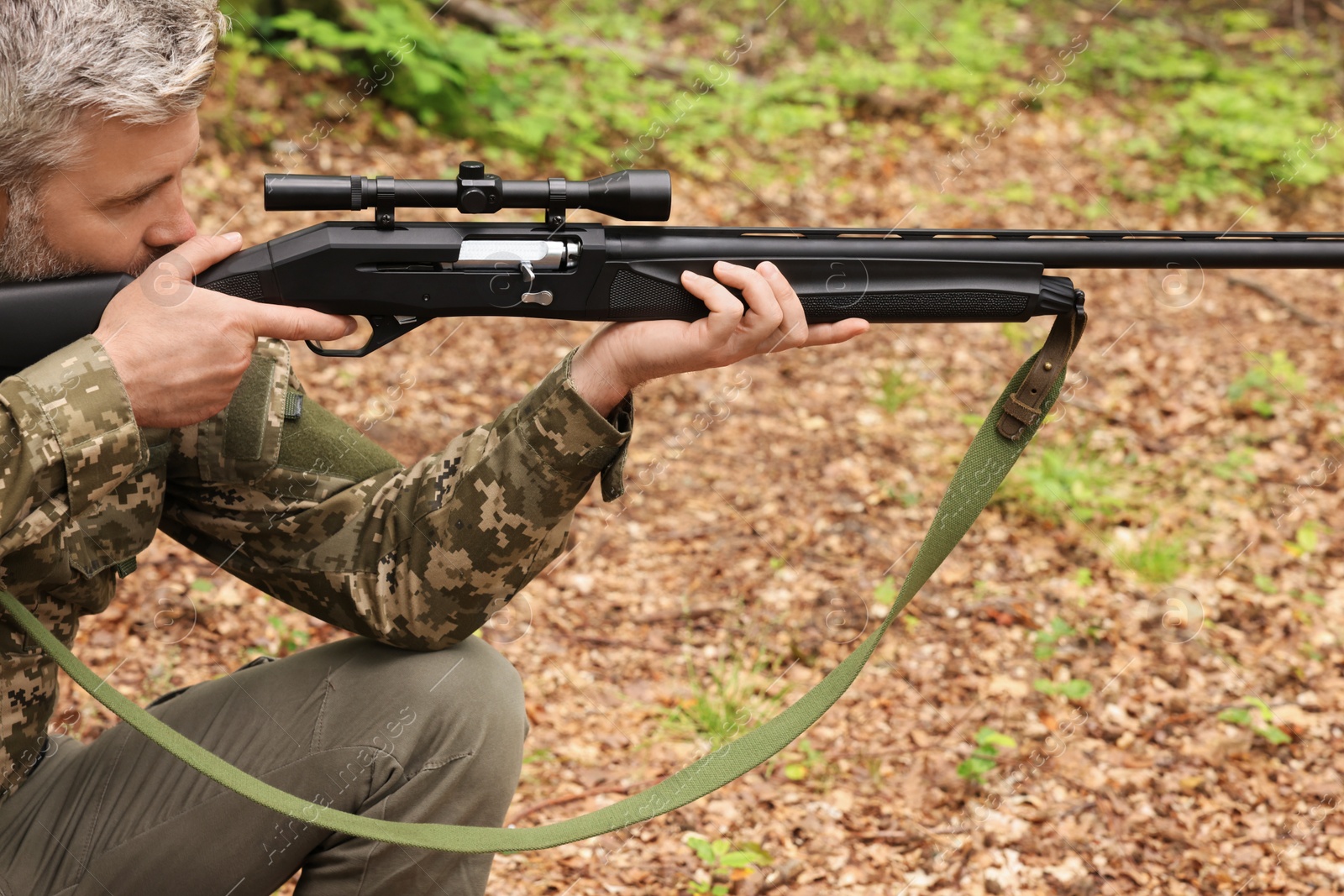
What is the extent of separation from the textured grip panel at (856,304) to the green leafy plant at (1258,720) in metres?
1.86

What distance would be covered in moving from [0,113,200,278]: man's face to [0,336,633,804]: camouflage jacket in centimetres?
26

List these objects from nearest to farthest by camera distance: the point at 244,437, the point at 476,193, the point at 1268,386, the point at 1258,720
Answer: the point at 476,193 → the point at 244,437 → the point at 1258,720 → the point at 1268,386

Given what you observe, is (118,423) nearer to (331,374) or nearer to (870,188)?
(331,374)

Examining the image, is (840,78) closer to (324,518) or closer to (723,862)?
(723,862)

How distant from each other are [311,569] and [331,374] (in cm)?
302

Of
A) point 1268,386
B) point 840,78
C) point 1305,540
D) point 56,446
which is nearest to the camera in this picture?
point 56,446

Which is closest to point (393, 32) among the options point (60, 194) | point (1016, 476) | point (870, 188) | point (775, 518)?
point (870, 188)

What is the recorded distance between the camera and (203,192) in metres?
5.75

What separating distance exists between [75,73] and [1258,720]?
371 cm

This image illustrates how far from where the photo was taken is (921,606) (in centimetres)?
423

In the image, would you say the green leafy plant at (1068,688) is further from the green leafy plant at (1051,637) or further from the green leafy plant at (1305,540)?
the green leafy plant at (1305,540)

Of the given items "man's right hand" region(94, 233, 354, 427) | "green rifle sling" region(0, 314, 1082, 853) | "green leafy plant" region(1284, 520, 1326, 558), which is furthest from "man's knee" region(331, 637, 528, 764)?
"green leafy plant" region(1284, 520, 1326, 558)

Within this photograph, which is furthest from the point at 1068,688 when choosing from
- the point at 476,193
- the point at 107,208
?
the point at 107,208

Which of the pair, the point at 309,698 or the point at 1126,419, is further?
the point at 1126,419
